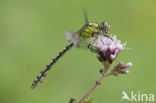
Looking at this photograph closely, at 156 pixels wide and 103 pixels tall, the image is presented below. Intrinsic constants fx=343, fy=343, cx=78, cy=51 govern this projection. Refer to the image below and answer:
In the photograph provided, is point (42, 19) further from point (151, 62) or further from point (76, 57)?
point (151, 62)

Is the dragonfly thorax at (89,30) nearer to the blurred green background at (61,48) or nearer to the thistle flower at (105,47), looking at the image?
the thistle flower at (105,47)

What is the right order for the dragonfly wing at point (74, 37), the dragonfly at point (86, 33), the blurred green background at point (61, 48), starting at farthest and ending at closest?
the blurred green background at point (61, 48) → the dragonfly at point (86, 33) → the dragonfly wing at point (74, 37)

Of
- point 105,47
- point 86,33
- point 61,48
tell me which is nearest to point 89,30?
point 86,33

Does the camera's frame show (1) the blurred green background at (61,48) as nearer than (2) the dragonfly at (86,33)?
No

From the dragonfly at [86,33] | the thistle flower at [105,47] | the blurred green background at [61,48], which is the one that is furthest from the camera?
the blurred green background at [61,48]

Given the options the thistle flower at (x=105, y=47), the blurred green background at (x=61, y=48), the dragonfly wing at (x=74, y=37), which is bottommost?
the dragonfly wing at (x=74, y=37)

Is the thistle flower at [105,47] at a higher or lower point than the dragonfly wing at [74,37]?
higher

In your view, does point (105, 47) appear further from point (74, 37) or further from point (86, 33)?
point (74, 37)

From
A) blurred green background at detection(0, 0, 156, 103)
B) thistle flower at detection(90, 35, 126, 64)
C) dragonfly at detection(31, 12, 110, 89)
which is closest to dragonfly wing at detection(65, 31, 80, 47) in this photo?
dragonfly at detection(31, 12, 110, 89)

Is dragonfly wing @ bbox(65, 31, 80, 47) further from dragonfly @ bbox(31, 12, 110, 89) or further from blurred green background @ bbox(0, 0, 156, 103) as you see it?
blurred green background @ bbox(0, 0, 156, 103)

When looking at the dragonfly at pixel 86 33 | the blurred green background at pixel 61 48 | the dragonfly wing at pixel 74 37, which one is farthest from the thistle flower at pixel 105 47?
the blurred green background at pixel 61 48
